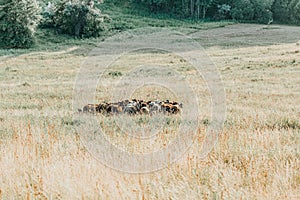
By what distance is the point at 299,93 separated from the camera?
1650 cm

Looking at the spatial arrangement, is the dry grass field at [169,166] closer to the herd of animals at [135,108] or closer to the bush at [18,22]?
the herd of animals at [135,108]

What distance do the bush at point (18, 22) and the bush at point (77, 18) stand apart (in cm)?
564

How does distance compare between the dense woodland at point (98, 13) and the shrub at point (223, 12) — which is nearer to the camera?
the dense woodland at point (98, 13)

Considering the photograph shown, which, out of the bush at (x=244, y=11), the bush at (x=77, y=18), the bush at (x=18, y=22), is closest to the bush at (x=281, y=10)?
the bush at (x=244, y=11)

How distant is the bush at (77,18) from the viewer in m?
48.7

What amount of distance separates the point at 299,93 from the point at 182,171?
12264mm

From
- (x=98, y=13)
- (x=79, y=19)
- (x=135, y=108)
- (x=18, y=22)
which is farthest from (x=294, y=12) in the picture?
(x=135, y=108)

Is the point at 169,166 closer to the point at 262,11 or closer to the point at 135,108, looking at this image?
the point at 135,108

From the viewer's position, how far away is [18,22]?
4266 centimetres

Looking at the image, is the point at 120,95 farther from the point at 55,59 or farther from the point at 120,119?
the point at 55,59

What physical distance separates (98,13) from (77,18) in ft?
8.28

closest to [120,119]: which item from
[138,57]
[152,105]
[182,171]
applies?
[152,105]

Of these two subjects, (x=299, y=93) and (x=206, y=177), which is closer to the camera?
(x=206, y=177)

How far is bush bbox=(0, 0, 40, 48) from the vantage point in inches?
1683
